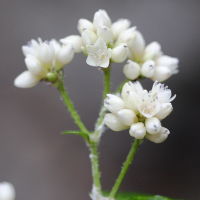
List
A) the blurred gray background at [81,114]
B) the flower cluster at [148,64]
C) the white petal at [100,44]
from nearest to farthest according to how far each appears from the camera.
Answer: the white petal at [100,44] < the flower cluster at [148,64] < the blurred gray background at [81,114]

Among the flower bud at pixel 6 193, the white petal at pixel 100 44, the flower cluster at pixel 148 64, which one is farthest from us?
the flower cluster at pixel 148 64

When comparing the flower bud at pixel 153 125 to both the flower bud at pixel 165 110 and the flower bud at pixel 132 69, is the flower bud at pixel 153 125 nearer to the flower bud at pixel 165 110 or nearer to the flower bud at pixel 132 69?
the flower bud at pixel 165 110

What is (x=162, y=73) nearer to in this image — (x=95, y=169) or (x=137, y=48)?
(x=137, y=48)

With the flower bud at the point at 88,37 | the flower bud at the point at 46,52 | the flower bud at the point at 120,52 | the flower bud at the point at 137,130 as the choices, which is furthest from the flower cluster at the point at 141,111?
the flower bud at the point at 46,52

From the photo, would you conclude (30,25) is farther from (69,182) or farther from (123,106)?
(123,106)

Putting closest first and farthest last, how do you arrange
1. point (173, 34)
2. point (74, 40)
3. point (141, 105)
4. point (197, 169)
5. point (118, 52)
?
point (141, 105) → point (118, 52) → point (74, 40) → point (197, 169) → point (173, 34)

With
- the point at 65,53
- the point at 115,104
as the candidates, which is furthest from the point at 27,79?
the point at 115,104

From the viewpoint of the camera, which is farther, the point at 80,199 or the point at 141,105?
the point at 80,199

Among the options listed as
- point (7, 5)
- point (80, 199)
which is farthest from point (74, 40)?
point (7, 5)
